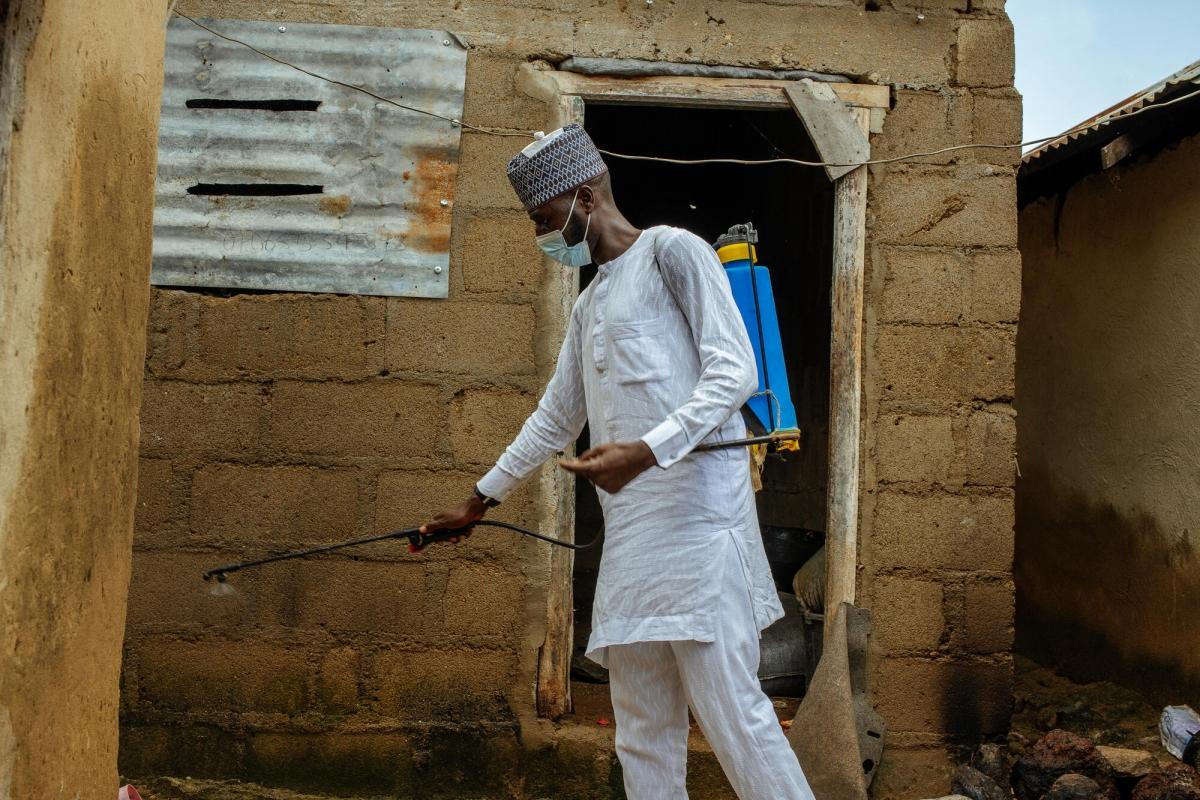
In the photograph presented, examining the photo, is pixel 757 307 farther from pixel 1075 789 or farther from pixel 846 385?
pixel 1075 789

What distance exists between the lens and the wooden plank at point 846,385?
4562mm

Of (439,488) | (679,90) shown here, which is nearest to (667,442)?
(439,488)

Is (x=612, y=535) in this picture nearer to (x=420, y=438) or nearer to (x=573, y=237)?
(x=573, y=237)

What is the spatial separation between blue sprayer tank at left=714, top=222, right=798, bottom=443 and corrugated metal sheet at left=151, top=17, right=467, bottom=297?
1546 millimetres

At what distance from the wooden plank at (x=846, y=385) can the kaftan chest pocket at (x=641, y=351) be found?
6.24ft

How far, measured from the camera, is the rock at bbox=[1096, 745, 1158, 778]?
4.26m

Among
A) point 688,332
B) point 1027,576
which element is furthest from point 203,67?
point 1027,576

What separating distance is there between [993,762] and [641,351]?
8.40ft

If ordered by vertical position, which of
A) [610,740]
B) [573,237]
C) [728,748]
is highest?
[573,237]

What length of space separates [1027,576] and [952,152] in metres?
3.41

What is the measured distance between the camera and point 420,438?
4504 millimetres

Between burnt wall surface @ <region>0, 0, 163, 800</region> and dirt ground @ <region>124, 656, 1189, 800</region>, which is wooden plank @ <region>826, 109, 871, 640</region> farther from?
burnt wall surface @ <region>0, 0, 163, 800</region>

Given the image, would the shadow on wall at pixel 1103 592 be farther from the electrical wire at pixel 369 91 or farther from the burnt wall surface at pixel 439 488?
the electrical wire at pixel 369 91

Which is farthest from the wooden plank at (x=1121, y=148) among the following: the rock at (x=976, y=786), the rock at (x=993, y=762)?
the rock at (x=976, y=786)
